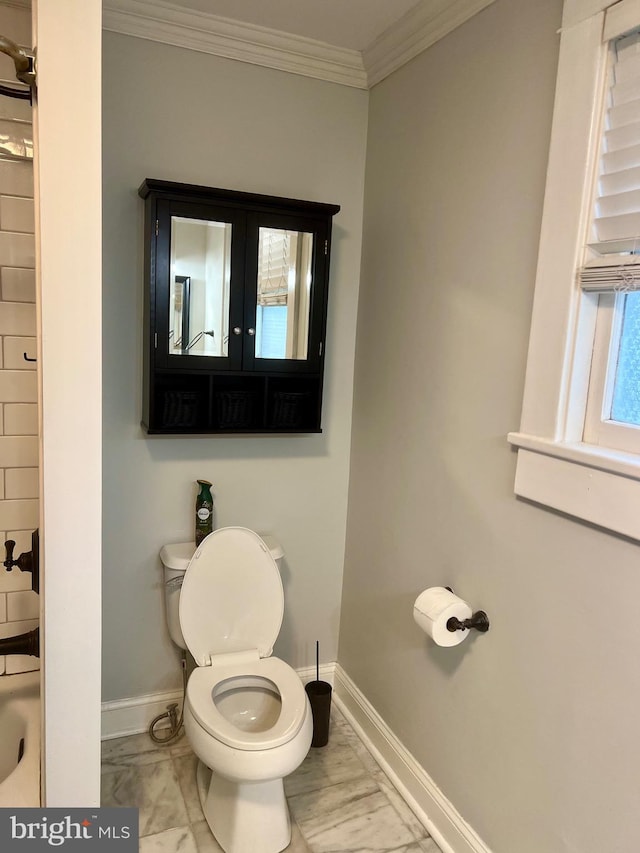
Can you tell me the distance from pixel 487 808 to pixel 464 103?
6.27 feet

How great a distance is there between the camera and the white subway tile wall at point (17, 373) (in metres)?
1.79

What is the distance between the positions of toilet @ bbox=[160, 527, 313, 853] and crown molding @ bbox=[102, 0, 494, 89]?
1573mm

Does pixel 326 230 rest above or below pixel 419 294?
above

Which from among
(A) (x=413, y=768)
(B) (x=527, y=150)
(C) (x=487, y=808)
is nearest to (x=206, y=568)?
(A) (x=413, y=768)

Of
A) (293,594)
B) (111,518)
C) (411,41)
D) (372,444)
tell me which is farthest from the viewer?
(293,594)

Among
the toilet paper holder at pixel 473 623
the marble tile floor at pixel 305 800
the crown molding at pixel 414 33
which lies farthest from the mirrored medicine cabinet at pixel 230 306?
the marble tile floor at pixel 305 800

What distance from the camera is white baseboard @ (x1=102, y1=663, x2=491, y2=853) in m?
1.75

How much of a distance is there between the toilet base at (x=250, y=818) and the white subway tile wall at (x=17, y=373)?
0.77 m

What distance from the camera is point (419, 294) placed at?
6.32 ft

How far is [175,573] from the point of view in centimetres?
206

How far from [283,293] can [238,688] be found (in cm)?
129

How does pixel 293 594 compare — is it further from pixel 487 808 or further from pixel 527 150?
pixel 527 150

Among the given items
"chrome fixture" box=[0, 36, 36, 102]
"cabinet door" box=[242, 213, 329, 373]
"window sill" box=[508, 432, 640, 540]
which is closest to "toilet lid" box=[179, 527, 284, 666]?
"cabinet door" box=[242, 213, 329, 373]

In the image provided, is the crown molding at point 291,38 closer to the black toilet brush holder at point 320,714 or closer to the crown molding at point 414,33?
the crown molding at point 414,33
